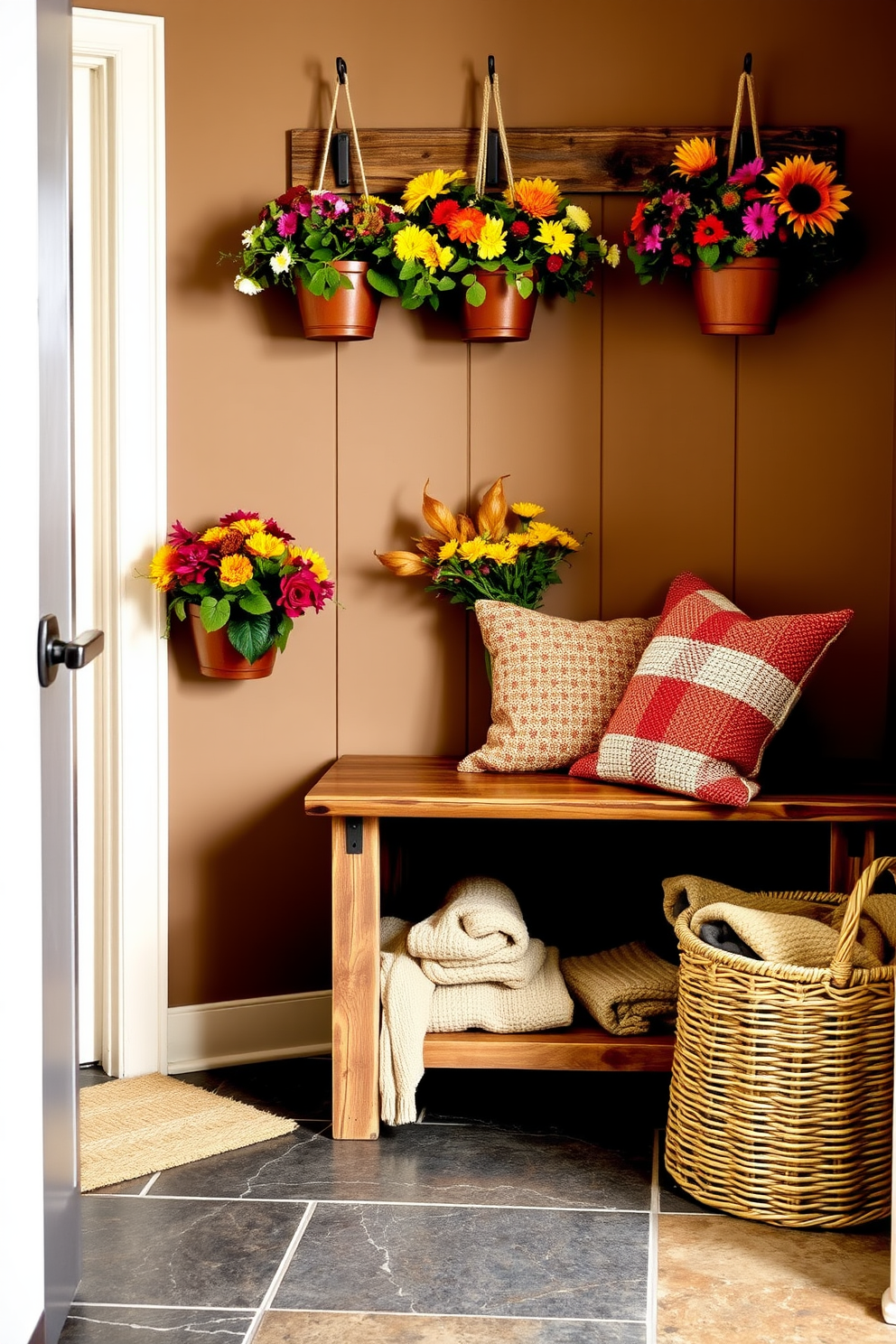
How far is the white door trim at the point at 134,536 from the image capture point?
2803 millimetres

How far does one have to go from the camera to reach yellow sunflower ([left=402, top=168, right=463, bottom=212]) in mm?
2734

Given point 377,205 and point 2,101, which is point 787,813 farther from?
point 2,101

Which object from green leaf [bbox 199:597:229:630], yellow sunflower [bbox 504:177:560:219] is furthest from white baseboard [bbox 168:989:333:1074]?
yellow sunflower [bbox 504:177:560:219]

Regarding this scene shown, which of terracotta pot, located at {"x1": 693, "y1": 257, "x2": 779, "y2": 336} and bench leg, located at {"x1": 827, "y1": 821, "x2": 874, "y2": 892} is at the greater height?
terracotta pot, located at {"x1": 693, "y1": 257, "x2": 779, "y2": 336}

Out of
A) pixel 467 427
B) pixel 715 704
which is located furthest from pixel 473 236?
pixel 715 704

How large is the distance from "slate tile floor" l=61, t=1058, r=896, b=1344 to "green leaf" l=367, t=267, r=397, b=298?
5.37 feet

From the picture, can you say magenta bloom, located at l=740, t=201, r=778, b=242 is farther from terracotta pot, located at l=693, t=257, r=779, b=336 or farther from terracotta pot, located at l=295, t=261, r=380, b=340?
terracotta pot, located at l=295, t=261, r=380, b=340

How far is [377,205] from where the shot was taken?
9.02 feet

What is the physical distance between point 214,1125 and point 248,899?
52 centimetres

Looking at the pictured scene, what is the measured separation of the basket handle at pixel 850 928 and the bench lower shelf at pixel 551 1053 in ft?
1.60

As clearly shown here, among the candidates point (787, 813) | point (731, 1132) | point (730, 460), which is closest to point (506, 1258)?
point (731, 1132)


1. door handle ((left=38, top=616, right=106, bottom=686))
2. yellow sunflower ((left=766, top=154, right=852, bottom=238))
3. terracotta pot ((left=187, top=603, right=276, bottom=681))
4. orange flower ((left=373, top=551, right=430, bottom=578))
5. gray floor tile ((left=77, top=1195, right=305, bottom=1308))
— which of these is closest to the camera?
door handle ((left=38, top=616, right=106, bottom=686))

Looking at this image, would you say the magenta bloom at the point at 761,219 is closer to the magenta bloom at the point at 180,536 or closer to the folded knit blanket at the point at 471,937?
the magenta bloom at the point at 180,536

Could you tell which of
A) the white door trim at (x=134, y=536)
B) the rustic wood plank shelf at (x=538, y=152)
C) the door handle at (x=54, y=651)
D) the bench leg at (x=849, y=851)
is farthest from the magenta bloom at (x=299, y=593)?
the bench leg at (x=849, y=851)
